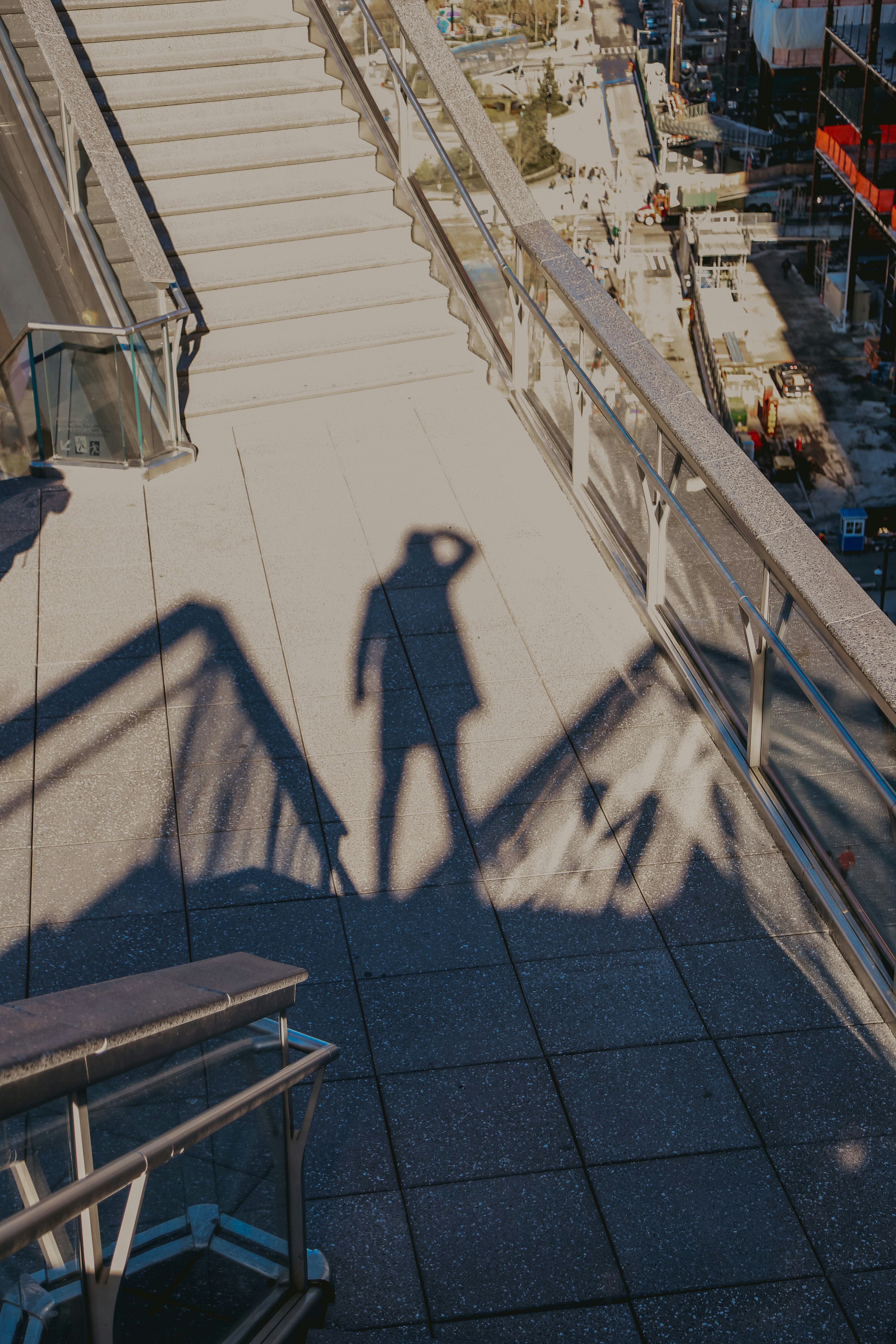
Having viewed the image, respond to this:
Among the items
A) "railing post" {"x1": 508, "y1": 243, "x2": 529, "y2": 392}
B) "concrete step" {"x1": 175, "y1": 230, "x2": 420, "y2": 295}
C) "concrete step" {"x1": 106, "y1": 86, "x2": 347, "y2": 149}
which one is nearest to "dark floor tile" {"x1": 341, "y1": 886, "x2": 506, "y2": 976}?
"railing post" {"x1": 508, "y1": 243, "x2": 529, "y2": 392}

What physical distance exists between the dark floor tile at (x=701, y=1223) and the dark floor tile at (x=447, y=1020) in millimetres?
481

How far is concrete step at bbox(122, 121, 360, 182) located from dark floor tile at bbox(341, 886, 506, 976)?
19.0 ft

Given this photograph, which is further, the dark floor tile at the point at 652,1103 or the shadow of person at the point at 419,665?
the shadow of person at the point at 419,665

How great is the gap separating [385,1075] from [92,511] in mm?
3591

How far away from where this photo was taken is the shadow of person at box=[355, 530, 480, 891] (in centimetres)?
488

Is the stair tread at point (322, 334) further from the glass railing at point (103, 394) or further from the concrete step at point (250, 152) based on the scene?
the concrete step at point (250, 152)

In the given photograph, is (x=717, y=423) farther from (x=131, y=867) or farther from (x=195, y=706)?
(x=131, y=867)

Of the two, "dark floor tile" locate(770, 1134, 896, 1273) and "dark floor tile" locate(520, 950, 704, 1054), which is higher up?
"dark floor tile" locate(770, 1134, 896, 1273)

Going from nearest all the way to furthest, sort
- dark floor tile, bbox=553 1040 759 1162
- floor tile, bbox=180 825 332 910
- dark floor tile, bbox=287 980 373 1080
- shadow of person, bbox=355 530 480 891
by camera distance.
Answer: dark floor tile, bbox=553 1040 759 1162, dark floor tile, bbox=287 980 373 1080, floor tile, bbox=180 825 332 910, shadow of person, bbox=355 530 480 891

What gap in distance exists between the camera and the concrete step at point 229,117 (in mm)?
8773

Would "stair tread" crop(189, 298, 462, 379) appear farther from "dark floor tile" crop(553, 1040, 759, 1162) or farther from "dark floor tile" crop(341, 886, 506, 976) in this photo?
"dark floor tile" crop(553, 1040, 759, 1162)

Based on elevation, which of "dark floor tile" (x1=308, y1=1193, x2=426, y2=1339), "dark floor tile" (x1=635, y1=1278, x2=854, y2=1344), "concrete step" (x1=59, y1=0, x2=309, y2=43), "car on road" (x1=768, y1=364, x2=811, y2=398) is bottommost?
"car on road" (x1=768, y1=364, x2=811, y2=398)

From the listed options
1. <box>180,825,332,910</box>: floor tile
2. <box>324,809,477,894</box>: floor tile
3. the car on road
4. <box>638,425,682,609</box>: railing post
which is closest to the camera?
<box>180,825,332,910</box>: floor tile

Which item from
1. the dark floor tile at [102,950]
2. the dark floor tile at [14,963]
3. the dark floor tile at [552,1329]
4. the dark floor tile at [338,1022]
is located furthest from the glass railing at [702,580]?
the dark floor tile at [14,963]
